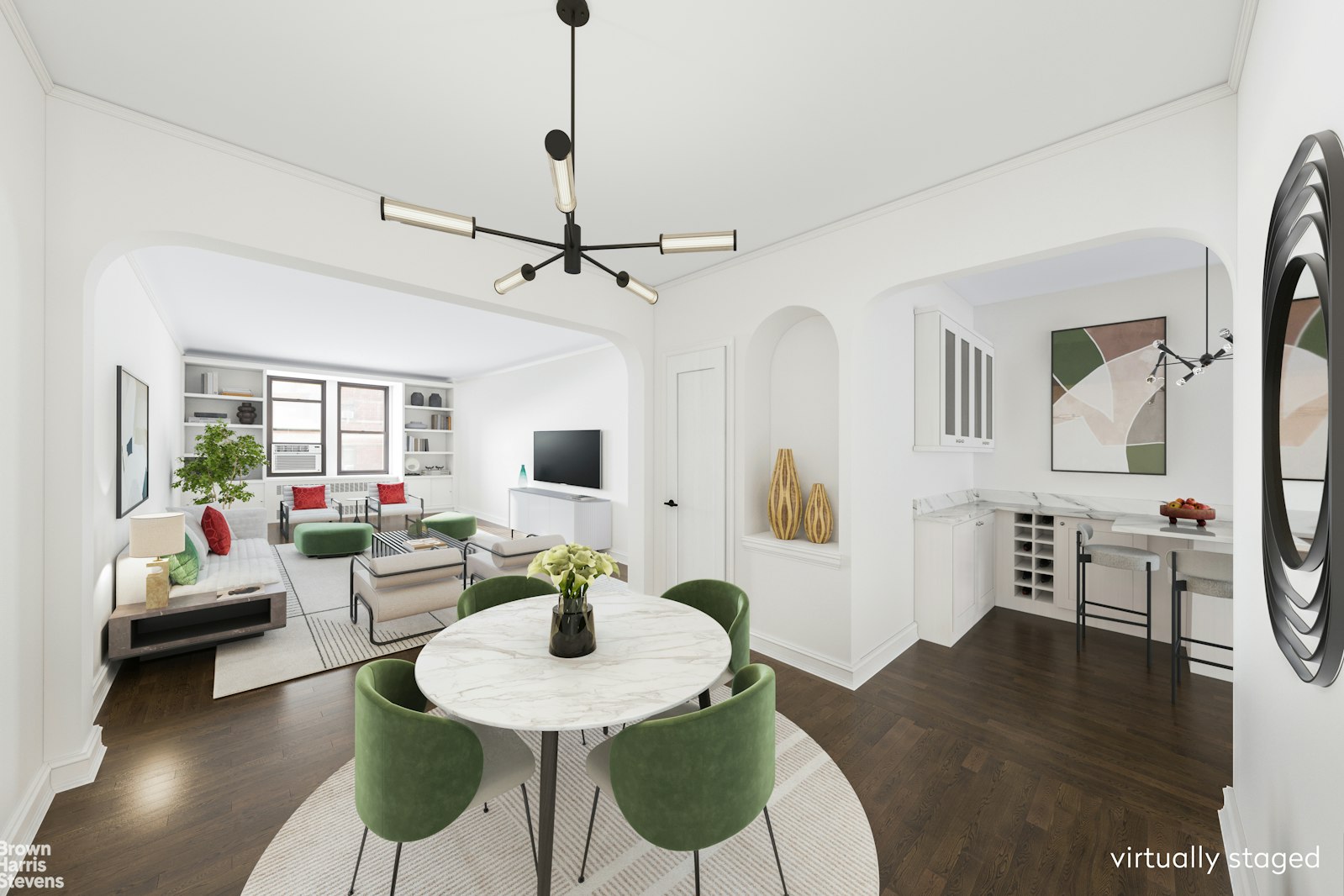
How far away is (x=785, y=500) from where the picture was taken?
352 cm

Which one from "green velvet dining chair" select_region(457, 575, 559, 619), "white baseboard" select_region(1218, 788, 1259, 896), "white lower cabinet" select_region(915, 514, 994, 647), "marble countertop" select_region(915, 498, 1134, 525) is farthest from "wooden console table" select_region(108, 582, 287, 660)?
"white baseboard" select_region(1218, 788, 1259, 896)

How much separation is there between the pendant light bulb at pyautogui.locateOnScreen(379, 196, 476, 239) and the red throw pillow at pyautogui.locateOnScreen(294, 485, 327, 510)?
7.76m

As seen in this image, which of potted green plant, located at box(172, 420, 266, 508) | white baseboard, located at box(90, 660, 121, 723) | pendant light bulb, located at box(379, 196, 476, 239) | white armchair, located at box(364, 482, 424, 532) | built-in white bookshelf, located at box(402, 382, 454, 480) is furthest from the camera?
built-in white bookshelf, located at box(402, 382, 454, 480)

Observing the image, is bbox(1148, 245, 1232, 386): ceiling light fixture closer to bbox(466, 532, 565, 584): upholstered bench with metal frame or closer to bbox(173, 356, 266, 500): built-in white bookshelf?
bbox(466, 532, 565, 584): upholstered bench with metal frame

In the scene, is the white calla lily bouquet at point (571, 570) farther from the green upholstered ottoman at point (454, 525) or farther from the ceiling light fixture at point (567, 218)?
the green upholstered ottoman at point (454, 525)

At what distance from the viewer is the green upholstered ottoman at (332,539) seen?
20.2ft

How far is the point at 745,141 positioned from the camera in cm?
237

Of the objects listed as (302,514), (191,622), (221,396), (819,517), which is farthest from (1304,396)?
(221,396)

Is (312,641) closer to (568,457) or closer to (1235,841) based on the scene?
(568,457)

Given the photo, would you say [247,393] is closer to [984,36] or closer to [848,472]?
[848,472]

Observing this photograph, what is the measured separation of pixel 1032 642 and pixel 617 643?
3.39 m

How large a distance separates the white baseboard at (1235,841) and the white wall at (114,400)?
4.25m

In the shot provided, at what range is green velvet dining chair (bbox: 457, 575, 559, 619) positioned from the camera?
7.87 ft

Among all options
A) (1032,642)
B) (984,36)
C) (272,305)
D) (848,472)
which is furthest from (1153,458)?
(272,305)
